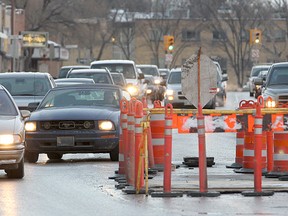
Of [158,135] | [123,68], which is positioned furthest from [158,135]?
[123,68]

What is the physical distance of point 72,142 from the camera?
2186cm

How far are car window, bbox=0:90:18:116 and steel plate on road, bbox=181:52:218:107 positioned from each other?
3.27 m

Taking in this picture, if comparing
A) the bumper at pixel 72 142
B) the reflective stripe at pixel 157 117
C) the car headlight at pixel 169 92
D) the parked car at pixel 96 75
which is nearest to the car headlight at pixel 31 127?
the bumper at pixel 72 142

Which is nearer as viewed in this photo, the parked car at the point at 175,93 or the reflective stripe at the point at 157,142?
the reflective stripe at the point at 157,142

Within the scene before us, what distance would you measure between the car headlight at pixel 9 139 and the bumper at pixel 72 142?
3763 millimetres

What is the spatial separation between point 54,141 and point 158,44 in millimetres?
89489

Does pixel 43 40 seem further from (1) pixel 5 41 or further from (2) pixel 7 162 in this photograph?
(2) pixel 7 162

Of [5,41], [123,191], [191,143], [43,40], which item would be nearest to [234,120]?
[123,191]

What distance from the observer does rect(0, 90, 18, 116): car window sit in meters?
19.1

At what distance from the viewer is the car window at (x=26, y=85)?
94.3ft

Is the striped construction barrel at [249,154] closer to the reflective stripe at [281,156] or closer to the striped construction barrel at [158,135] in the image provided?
the reflective stripe at [281,156]

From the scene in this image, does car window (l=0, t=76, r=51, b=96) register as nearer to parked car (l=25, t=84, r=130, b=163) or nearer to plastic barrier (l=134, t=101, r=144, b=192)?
parked car (l=25, t=84, r=130, b=163)

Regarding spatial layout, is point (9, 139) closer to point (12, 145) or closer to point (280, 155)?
point (12, 145)

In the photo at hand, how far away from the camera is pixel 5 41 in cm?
8612
